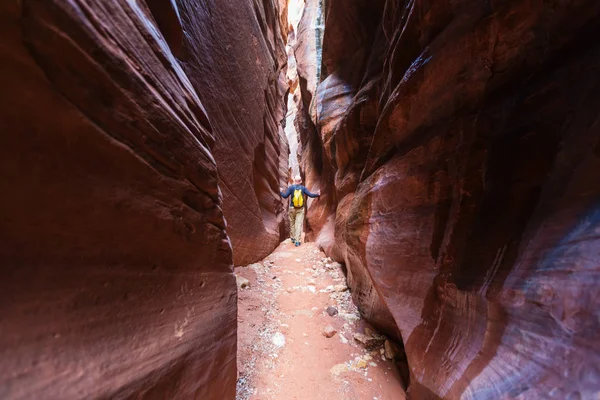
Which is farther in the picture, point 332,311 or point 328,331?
point 332,311

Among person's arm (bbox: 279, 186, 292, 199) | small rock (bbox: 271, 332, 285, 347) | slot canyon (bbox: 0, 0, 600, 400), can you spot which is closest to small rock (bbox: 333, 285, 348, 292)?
slot canyon (bbox: 0, 0, 600, 400)

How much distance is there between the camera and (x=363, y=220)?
336 centimetres

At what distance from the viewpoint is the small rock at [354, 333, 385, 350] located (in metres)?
2.93

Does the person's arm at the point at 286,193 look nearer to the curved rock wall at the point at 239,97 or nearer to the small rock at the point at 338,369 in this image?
the curved rock wall at the point at 239,97

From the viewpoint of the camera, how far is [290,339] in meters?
3.03

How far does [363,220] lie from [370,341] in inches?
66.9

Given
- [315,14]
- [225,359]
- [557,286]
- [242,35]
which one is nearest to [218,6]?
[242,35]

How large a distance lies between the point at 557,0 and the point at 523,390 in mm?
2499

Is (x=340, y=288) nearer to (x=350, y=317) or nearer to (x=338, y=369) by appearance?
(x=350, y=317)

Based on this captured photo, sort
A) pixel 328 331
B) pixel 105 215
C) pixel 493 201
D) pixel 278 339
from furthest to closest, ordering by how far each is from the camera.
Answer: pixel 328 331 < pixel 278 339 < pixel 493 201 < pixel 105 215

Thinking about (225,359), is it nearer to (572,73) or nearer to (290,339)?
(290,339)

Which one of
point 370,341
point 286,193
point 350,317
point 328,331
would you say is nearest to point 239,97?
point 328,331

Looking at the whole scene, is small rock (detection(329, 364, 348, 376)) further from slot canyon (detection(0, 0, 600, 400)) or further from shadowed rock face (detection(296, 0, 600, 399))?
shadowed rock face (detection(296, 0, 600, 399))

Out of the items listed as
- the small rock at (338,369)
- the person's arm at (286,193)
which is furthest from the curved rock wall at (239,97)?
the small rock at (338,369)
